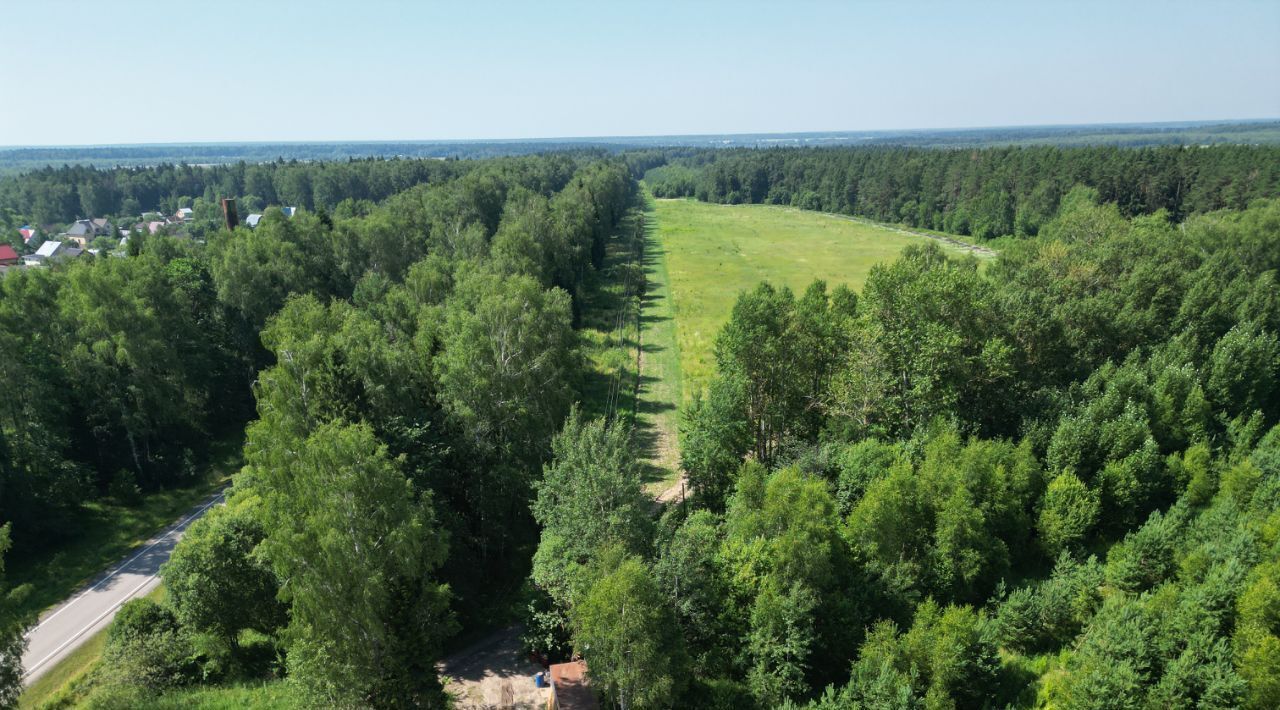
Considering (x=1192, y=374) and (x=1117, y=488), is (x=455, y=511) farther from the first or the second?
(x=1192, y=374)

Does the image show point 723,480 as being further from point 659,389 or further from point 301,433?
point 659,389

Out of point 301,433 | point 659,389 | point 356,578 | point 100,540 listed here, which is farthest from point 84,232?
point 356,578

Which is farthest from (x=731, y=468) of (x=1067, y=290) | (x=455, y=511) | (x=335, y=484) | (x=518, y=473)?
(x=1067, y=290)

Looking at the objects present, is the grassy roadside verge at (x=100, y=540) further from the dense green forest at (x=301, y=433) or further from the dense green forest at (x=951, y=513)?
the dense green forest at (x=951, y=513)

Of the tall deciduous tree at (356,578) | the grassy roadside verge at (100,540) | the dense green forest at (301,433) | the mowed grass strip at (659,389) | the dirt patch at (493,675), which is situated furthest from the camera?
the mowed grass strip at (659,389)

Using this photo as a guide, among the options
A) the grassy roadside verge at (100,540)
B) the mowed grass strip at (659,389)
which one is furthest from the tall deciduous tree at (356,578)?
the mowed grass strip at (659,389)

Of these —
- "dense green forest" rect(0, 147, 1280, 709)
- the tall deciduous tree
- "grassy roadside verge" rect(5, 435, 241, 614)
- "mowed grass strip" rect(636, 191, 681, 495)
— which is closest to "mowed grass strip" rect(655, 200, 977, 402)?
"mowed grass strip" rect(636, 191, 681, 495)
